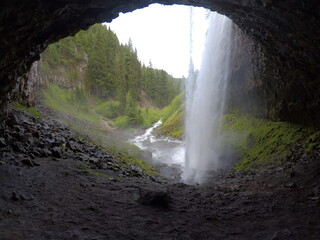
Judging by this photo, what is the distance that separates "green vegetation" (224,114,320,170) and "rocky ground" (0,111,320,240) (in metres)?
2.80

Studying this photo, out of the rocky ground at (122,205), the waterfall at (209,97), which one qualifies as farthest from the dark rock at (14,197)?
the waterfall at (209,97)

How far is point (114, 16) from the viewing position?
9.45 m

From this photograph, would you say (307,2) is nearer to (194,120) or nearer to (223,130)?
(223,130)

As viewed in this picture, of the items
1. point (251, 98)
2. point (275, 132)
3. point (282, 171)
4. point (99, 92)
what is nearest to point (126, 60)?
point (99, 92)

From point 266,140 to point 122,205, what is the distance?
43.8 feet

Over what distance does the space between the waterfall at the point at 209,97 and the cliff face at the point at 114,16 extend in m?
12.2

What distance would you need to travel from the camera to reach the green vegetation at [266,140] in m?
13.0

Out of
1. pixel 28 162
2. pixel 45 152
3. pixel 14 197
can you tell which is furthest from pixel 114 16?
pixel 14 197

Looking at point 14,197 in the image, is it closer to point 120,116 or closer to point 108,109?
point 120,116

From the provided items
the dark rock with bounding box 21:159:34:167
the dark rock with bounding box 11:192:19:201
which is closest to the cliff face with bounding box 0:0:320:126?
the dark rock with bounding box 21:159:34:167

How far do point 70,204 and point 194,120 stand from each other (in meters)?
22.5

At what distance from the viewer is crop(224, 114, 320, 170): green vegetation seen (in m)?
13.0

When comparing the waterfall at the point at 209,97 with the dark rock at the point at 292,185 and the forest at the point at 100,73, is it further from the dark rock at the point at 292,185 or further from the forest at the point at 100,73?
the forest at the point at 100,73

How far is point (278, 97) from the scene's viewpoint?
15.9 m
